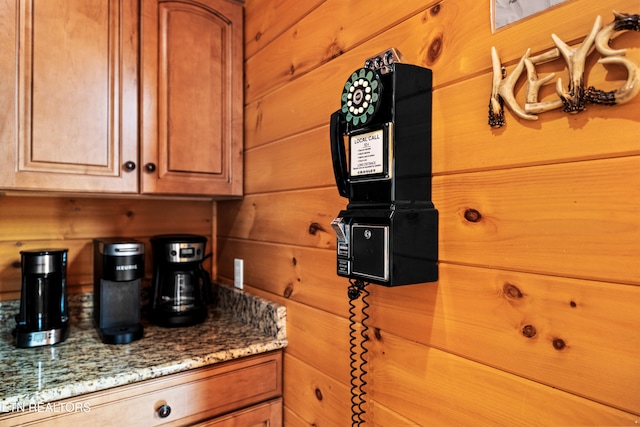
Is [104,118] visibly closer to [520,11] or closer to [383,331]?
[383,331]

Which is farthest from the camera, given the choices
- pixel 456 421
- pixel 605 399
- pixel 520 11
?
pixel 456 421

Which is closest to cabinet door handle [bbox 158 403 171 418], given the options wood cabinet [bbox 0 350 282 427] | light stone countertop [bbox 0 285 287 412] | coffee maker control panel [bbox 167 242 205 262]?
wood cabinet [bbox 0 350 282 427]

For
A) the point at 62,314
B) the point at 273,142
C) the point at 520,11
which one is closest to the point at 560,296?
the point at 520,11

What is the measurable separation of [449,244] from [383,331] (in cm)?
30

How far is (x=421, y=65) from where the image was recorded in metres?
0.90

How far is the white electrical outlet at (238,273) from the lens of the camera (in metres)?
1.68

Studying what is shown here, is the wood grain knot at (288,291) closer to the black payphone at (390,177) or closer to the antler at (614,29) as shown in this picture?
the black payphone at (390,177)

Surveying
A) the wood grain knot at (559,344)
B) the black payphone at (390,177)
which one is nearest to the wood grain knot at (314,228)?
the black payphone at (390,177)

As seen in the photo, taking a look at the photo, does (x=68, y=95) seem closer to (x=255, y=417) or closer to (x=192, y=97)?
(x=192, y=97)

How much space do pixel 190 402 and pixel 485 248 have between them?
0.99 metres

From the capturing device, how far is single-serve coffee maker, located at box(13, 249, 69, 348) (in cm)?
129

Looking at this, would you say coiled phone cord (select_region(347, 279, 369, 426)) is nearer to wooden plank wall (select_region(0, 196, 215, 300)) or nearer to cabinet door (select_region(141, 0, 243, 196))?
cabinet door (select_region(141, 0, 243, 196))

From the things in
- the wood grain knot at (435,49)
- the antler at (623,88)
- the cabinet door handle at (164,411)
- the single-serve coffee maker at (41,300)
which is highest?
the wood grain knot at (435,49)

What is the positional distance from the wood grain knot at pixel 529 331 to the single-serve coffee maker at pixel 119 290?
1.22 metres
